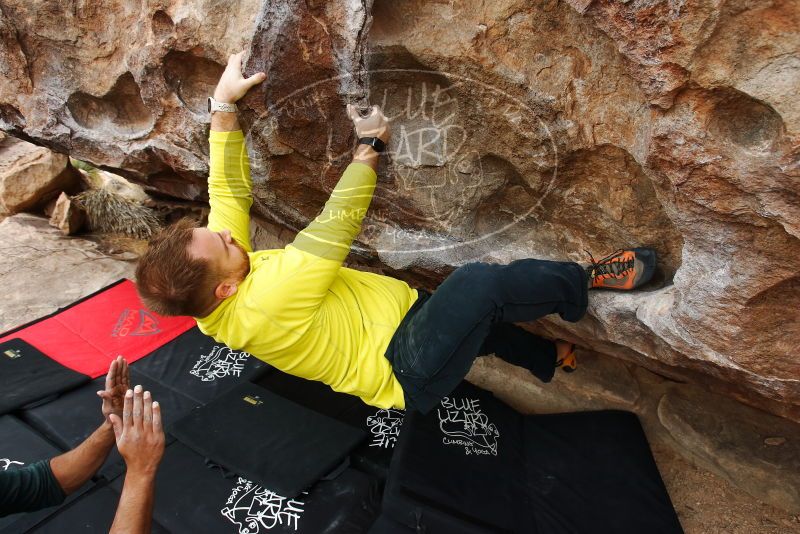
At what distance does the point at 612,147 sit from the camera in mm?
1669

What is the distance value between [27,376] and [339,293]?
2186 millimetres

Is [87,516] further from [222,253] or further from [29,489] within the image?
[222,253]

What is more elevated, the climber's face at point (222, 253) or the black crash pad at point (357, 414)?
the climber's face at point (222, 253)

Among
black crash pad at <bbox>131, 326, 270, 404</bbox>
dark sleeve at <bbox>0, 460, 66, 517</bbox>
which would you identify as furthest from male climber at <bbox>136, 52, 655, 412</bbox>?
black crash pad at <bbox>131, 326, 270, 404</bbox>

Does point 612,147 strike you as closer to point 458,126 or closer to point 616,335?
point 458,126

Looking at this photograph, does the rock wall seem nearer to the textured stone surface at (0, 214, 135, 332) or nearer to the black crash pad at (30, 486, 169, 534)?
the black crash pad at (30, 486, 169, 534)

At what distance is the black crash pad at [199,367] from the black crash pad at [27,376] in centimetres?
36

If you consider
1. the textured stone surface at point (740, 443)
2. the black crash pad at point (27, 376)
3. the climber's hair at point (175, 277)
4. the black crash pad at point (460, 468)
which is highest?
the climber's hair at point (175, 277)

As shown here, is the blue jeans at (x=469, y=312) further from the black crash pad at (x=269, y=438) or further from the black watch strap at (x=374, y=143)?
the black crash pad at (x=269, y=438)

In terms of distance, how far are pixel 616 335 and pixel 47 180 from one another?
16.7 ft

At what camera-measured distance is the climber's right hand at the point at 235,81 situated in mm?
1870

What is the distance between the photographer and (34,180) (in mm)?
4742

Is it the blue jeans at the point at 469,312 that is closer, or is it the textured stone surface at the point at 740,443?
the blue jeans at the point at 469,312

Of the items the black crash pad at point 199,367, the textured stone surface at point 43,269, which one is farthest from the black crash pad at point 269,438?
the textured stone surface at point 43,269
